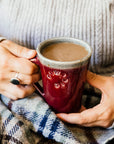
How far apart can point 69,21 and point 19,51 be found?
9.3 inches

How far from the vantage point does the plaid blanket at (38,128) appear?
51 cm

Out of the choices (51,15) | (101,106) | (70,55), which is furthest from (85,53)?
(51,15)

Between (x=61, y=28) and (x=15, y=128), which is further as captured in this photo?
(x=61, y=28)

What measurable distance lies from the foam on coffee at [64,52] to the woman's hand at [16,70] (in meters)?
0.04

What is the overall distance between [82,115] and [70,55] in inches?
6.3

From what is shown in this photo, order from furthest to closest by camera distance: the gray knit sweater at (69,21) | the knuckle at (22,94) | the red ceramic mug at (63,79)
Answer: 1. the gray knit sweater at (69,21)
2. the knuckle at (22,94)
3. the red ceramic mug at (63,79)

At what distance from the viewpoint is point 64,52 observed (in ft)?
1.70

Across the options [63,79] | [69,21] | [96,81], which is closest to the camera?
[63,79]

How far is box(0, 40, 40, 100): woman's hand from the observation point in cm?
53

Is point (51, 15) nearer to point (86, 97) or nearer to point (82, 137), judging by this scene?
point (86, 97)

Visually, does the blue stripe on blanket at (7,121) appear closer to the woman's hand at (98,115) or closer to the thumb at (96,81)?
the woman's hand at (98,115)

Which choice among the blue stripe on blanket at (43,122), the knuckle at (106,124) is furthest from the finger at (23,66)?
the knuckle at (106,124)

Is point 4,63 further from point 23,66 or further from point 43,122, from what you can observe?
point 43,122

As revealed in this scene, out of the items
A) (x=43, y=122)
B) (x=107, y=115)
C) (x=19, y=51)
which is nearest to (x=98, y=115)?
(x=107, y=115)
